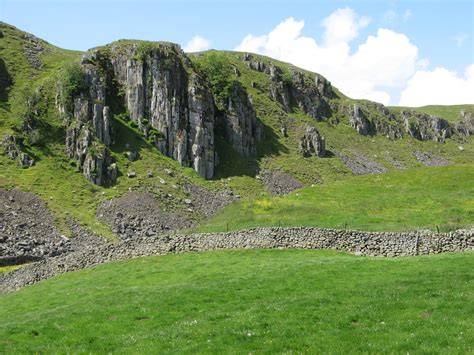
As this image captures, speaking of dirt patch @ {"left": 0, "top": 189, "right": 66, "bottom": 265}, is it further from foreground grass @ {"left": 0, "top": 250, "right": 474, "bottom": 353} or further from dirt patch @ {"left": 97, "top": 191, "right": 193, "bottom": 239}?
foreground grass @ {"left": 0, "top": 250, "right": 474, "bottom": 353}

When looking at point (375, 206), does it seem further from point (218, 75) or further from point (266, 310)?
point (218, 75)

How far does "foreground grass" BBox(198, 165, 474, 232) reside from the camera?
5766 cm

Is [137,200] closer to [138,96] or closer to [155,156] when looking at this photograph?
[155,156]

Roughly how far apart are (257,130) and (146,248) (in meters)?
112

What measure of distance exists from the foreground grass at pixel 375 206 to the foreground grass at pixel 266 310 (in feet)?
54.9

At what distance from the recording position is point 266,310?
26.4m

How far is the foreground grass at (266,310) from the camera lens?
20.9m

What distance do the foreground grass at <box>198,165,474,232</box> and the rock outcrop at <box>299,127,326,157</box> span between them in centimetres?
7551

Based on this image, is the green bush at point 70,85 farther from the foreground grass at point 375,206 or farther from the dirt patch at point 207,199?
the foreground grass at point 375,206

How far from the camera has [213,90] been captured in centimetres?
16175

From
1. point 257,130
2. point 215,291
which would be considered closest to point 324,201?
point 215,291

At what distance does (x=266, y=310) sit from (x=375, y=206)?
45.1 m

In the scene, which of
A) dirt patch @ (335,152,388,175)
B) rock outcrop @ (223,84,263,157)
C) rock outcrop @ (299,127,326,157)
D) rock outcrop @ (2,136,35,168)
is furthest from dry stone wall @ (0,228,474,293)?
dirt patch @ (335,152,388,175)

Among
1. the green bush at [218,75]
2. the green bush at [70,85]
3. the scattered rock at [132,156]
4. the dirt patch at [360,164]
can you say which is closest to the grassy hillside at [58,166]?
the scattered rock at [132,156]
